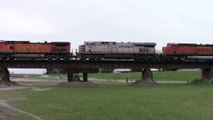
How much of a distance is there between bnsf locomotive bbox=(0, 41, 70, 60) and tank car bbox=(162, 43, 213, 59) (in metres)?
18.4

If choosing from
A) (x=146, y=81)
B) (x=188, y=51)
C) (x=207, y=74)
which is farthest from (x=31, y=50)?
(x=207, y=74)

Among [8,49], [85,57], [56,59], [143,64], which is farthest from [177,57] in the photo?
[8,49]

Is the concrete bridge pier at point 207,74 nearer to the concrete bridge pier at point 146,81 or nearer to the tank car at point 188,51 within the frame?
the tank car at point 188,51

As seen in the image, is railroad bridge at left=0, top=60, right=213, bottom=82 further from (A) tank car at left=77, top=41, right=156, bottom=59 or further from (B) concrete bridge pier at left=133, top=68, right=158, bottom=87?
(A) tank car at left=77, top=41, right=156, bottom=59

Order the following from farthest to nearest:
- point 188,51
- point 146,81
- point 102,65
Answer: point 188,51 < point 102,65 < point 146,81

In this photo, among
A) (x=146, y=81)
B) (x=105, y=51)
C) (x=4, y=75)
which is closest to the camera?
(x=4, y=75)

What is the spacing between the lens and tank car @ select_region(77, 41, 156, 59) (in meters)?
74.6

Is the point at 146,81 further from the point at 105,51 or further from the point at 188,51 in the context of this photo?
the point at 188,51

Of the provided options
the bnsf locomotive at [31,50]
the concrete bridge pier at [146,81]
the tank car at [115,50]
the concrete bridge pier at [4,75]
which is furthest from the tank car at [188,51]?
the concrete bridge pier at [4,75]

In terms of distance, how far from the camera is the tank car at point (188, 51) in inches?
3049

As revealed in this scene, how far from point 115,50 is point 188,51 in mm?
13049

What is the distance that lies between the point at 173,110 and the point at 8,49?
49770mm

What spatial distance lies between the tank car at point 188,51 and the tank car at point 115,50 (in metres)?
3.05

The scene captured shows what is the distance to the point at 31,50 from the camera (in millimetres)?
73000
